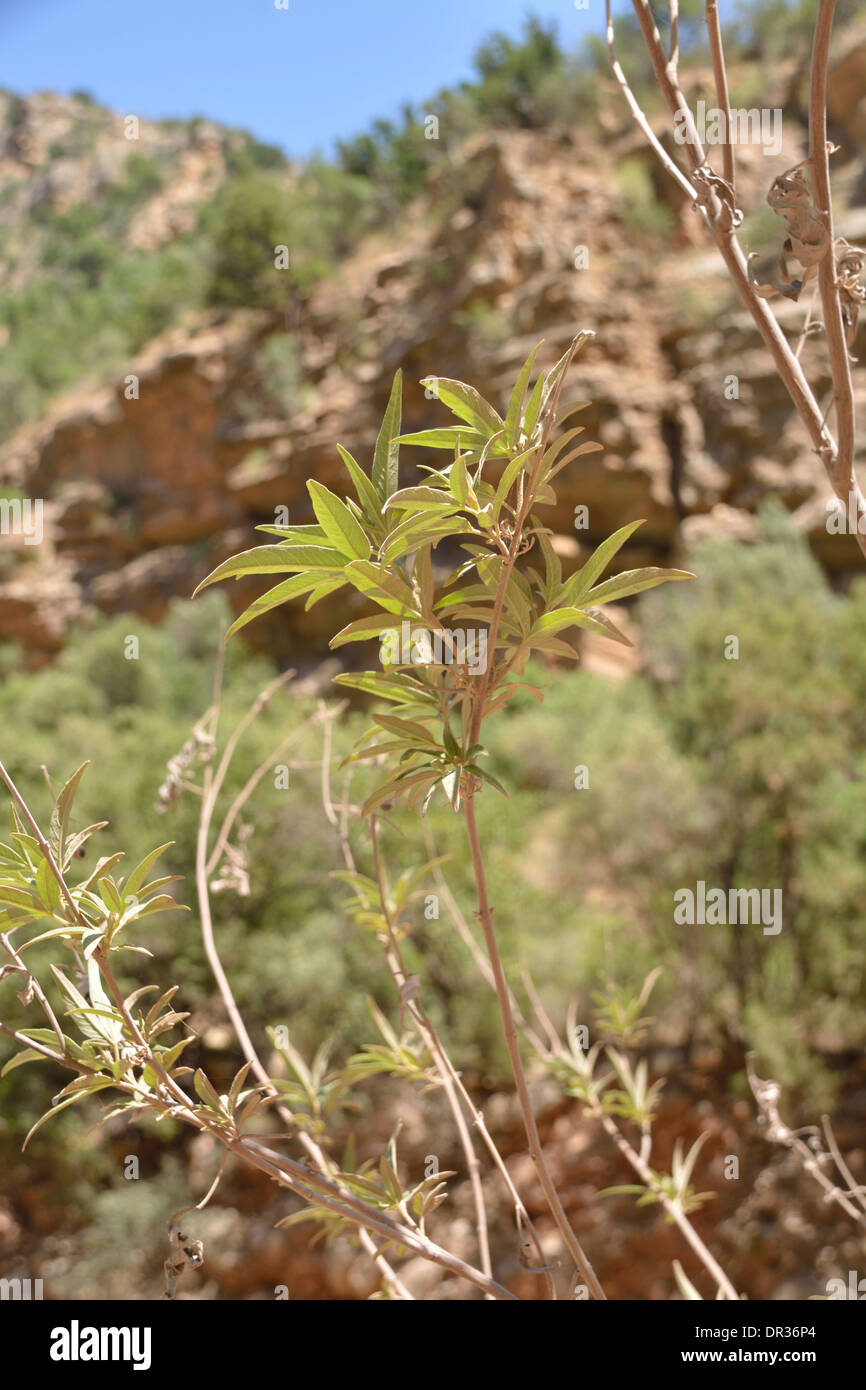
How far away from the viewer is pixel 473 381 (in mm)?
12008

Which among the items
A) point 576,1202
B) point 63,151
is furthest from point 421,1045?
point 63,151

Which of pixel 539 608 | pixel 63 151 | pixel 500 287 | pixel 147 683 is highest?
pixel 63 151

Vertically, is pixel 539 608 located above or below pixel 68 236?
below

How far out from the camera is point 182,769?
3.74 feet

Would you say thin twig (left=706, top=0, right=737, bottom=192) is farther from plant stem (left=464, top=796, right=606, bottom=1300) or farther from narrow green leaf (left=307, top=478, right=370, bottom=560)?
plant stem (left=464, top=796, right=606, bottom=1300)

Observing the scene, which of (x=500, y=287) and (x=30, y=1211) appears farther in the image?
(x=500, y=287)

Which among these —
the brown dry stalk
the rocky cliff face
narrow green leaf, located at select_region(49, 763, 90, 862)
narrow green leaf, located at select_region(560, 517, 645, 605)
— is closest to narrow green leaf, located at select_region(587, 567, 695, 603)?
narrow green leaf, located at select_region(560, 517, 645, 605)

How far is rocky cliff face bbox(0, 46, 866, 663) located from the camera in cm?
1183

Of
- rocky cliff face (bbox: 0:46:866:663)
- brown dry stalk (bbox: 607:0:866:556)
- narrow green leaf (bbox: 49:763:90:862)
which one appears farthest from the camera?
rocky cliff face (bbox: 0:46:866:663)

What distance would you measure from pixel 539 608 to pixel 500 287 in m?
13.5

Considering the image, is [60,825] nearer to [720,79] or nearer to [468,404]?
[468,404]
